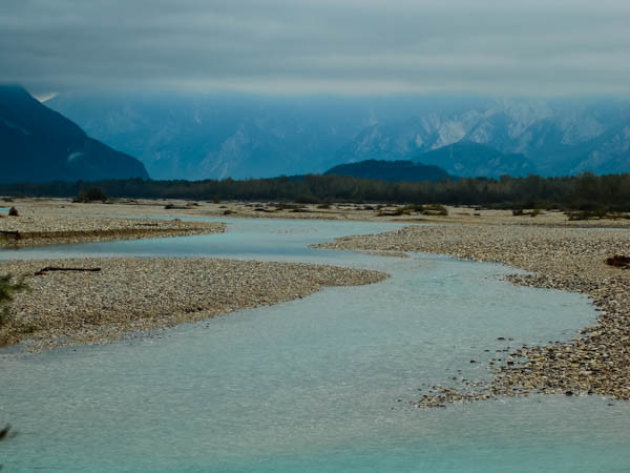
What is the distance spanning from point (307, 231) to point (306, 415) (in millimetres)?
54728

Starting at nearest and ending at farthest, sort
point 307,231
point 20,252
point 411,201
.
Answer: point 20,252 → point 307,231 → point 411,201

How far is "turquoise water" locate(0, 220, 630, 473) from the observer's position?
39.4ft

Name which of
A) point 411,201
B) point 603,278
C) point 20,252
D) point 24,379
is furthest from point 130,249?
point 411,201

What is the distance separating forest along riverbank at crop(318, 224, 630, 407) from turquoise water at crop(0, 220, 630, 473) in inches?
26.3

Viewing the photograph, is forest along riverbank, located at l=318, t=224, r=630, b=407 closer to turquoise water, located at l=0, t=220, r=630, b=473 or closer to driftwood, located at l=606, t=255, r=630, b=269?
driftwood, located at l=606, t=255, r=630, b=269

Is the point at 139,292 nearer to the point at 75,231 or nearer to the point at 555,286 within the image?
the point at 555,286

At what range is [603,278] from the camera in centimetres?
3178

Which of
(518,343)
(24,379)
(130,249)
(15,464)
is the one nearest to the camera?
(15,464)

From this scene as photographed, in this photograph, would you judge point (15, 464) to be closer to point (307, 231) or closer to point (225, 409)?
point (225, 409)

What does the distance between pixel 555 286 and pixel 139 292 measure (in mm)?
15961

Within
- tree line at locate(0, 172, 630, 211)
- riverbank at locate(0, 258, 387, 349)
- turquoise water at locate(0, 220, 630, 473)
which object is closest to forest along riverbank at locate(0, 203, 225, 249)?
riverbank at locate(0, 258, 387, 349)

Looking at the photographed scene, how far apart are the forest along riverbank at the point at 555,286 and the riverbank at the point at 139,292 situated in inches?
353

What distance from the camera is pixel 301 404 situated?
14.7 meters

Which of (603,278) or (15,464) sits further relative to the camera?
(603,278)
